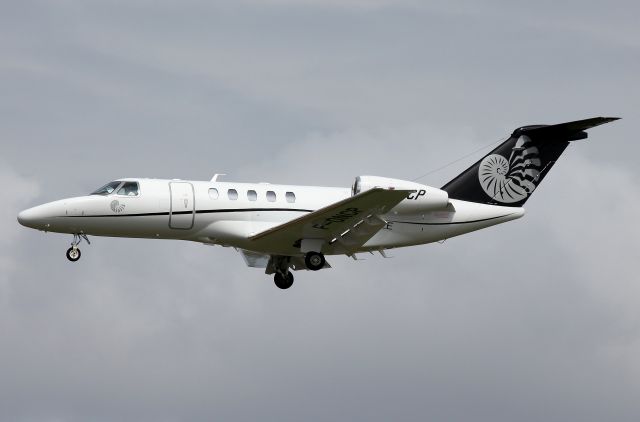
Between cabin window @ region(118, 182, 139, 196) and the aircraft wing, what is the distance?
3.31 meters

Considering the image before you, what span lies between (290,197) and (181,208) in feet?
10.0

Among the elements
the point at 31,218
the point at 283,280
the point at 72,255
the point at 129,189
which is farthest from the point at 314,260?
the point at 31,218

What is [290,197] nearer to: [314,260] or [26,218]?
[314,260]

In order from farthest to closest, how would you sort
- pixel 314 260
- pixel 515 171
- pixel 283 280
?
1. pixel 515 171
2. pixel 283 280
3. pixel 314 260

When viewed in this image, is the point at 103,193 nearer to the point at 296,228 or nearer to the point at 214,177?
the point at 214,177

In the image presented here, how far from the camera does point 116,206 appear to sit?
33344mm

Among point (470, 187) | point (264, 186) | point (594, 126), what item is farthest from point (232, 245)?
point (594, 126)

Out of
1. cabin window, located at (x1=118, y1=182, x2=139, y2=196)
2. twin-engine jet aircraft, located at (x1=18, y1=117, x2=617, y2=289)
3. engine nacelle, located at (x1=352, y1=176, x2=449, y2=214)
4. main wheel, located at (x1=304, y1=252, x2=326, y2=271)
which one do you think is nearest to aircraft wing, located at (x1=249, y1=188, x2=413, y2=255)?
twin-engine jet aircraft, located at (x1=18, y1=117, x2=617, y2=289)

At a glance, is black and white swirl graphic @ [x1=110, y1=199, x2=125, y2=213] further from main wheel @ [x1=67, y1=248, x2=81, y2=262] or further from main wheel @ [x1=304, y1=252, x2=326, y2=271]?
main wheel @ [x1=304, y1=252, x2=326, y2=271]

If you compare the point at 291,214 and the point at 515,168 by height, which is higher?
the point at 515,168

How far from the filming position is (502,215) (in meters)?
36.2

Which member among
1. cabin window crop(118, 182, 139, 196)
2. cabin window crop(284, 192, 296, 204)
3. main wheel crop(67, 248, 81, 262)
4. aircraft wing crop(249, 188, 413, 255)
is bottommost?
aircraft wing crop(249, 188, 413, 255)

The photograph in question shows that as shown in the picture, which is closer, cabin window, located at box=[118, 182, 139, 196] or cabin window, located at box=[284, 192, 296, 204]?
cabin window, located at box=[118, 182, 139, 196]

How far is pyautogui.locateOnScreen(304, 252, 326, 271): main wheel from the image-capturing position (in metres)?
34.1
